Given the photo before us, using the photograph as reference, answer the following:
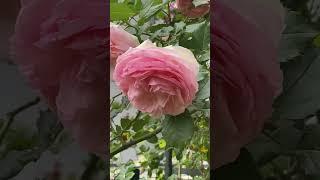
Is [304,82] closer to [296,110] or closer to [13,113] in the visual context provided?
[296,110]

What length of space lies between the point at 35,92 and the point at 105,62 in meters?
0.12

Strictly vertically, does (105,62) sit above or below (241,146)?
above

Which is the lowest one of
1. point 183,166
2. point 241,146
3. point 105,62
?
point 183,166

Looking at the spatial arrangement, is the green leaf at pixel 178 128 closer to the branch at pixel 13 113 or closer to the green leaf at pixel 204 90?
the green leaf at pixel 204 90

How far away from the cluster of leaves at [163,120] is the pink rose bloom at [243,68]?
5cm

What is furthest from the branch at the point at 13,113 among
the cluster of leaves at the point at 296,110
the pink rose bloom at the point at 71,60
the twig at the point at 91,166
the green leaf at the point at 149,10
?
the cluster of leaves at the point at 296,110

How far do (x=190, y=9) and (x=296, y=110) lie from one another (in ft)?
0.83

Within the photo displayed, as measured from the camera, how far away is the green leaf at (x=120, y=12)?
666 mm

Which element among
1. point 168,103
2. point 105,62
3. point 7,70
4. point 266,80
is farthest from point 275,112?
point 7,70

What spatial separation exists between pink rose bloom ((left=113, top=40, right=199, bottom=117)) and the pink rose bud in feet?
0.32

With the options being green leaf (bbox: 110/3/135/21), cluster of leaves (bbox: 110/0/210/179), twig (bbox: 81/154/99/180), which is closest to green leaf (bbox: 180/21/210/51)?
cluster of leaves (bbox: 110/0/210/179)

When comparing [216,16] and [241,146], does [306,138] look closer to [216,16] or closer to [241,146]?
[241,146]

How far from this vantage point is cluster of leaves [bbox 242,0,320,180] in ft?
1.90

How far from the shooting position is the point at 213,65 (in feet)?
1.93
